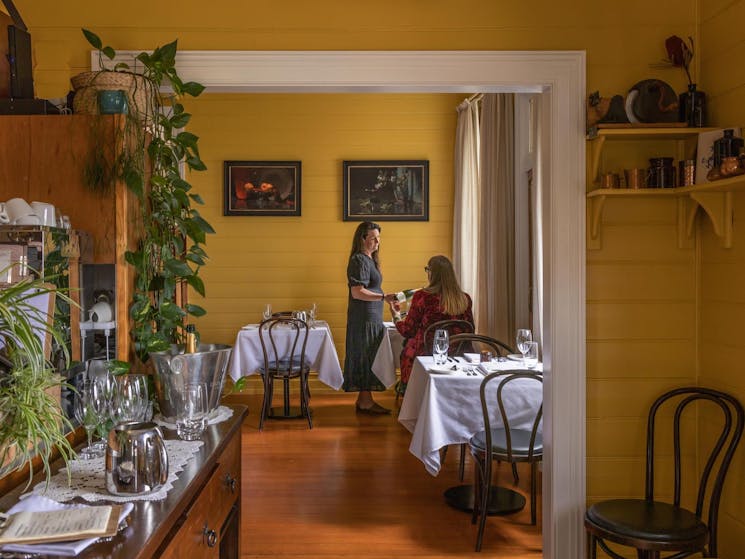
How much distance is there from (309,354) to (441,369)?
231 cm

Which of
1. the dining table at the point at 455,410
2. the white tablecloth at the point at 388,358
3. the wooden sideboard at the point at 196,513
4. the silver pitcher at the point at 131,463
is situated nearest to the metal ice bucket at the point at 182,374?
the wooden sideboard at the point at 196,513

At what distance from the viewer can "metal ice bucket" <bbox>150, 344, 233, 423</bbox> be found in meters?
2.37

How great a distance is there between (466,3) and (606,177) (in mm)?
854

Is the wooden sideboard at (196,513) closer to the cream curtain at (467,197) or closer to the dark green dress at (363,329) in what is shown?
the dark green dress at (363,329)

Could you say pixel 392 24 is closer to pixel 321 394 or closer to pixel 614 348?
pixel 614 348

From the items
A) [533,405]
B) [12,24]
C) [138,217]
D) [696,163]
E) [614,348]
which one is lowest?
[533,405]

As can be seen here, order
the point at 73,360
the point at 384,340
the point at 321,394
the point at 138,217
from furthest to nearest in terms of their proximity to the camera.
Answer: the point at 321,394
the point at 384,340
the point at 138,217
the point at 73,360

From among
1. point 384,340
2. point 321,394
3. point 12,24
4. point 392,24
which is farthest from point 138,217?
point 321,394

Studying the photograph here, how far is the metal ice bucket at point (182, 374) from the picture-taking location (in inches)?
93.3

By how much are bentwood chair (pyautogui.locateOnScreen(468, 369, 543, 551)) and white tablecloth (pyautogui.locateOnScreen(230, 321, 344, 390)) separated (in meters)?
2.26

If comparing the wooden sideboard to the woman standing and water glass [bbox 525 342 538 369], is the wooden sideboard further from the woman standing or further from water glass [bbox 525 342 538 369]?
the woman standing

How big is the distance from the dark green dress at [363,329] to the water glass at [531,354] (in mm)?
2232

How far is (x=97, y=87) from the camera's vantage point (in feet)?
7.98

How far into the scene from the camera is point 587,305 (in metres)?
2.91
